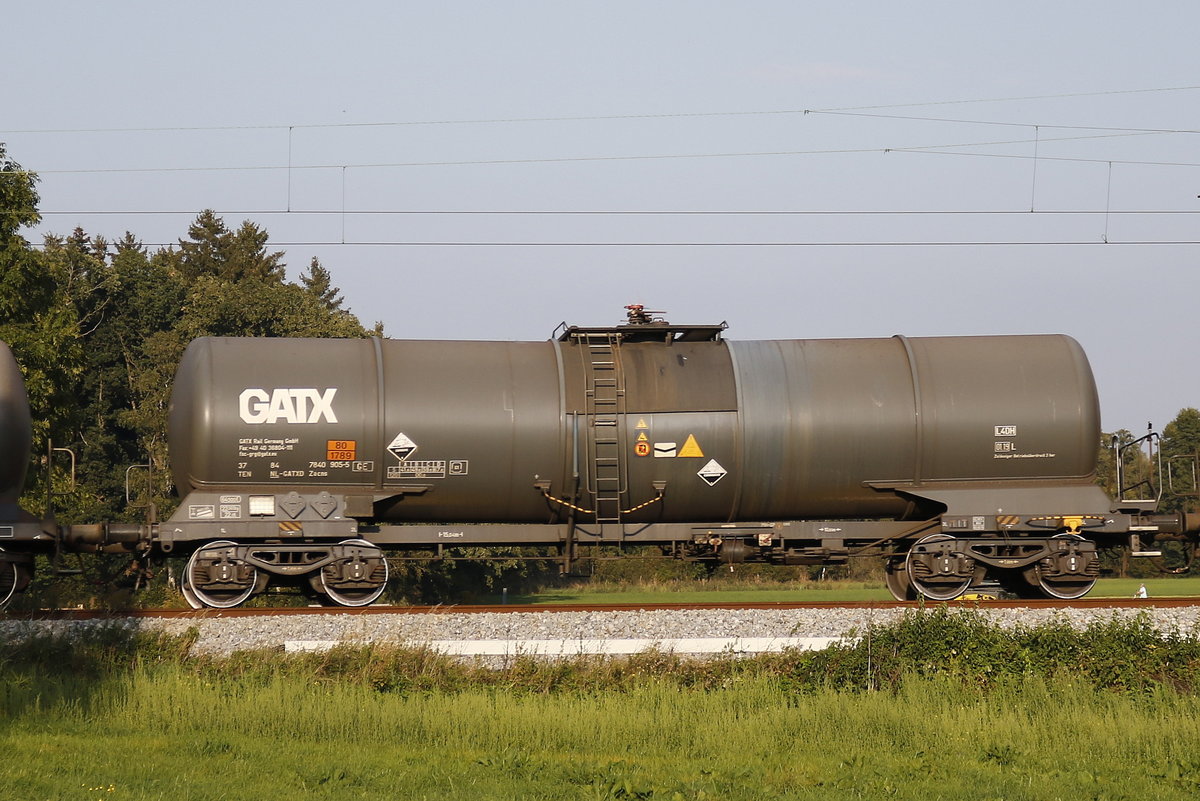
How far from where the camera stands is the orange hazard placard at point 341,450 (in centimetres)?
1706

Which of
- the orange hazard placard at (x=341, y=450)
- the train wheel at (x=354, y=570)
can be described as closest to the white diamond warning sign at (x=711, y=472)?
the train wheel at (x=354, y=570)

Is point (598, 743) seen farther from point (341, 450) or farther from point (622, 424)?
point (341, 450)

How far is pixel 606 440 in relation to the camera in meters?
17.5

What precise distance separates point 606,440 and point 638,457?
52 cm

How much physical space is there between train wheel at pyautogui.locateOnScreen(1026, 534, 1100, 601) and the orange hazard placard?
32.4 feet

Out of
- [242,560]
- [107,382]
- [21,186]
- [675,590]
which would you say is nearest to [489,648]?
[242,560]

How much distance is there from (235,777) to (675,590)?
129 feet

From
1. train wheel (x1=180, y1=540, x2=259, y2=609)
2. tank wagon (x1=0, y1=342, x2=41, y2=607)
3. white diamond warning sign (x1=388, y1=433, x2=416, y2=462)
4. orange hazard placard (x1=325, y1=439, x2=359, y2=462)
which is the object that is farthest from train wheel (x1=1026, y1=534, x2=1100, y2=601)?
tank wagon (x1=0, y1=342, x2=41, y2=607)

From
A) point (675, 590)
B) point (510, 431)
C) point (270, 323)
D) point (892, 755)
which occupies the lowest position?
point (675, 590)

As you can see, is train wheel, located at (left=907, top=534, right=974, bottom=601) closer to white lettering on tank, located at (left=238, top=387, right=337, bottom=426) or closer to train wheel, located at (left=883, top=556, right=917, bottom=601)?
train wheel, located at (left=883, top=556, right=917, bottom=601)

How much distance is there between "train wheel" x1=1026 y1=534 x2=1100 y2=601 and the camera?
59.3 feet

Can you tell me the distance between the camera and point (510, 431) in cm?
1738

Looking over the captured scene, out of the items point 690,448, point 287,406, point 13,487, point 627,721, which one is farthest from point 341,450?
point 627,721

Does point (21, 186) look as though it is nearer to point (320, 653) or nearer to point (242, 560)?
point (242, 560)
